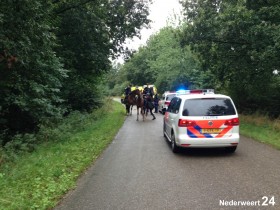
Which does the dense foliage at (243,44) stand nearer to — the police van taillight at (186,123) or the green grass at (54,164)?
the green grass at (54,164)

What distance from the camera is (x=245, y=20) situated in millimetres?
16359

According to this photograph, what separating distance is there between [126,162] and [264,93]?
13906 millimetres

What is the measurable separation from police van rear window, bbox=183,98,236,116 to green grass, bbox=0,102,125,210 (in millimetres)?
3143

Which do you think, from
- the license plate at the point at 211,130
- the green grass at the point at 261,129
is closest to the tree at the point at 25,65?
the license plate at the point at 211,130

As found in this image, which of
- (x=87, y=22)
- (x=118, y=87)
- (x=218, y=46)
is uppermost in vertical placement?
(x=87, y=22)

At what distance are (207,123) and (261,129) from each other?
6.53m

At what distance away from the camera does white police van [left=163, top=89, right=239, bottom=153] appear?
9.67 m

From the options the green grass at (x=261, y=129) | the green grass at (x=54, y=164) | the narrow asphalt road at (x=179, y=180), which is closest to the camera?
the narrow asphalt road at (x=179, y=180)

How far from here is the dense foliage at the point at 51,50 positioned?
1060 cm

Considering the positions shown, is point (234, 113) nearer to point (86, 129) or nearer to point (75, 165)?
point (75, 165)

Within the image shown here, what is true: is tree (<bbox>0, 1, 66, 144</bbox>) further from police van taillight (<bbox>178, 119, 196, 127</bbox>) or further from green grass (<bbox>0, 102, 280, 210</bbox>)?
police van taillight (<bbox>178, 119, 196, 127</bbox>)

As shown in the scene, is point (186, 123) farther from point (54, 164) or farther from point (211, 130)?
point (54, 164)

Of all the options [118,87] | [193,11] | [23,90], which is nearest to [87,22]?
[193,11]

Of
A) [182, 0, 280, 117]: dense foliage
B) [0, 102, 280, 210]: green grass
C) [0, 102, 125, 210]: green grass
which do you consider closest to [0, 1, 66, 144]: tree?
[0, 102, 280, 210]: green grass
